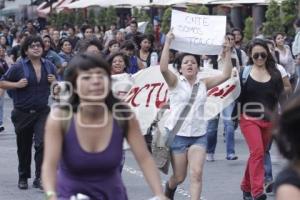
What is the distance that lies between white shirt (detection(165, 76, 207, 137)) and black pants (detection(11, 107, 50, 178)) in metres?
2.06

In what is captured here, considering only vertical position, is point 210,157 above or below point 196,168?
below

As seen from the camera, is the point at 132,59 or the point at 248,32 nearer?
the point at 132,59

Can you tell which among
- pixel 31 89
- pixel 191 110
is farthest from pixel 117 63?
pixel 191 110

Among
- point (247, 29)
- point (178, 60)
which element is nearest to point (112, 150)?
point (178, 60)

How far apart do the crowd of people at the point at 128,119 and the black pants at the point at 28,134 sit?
0.01 m

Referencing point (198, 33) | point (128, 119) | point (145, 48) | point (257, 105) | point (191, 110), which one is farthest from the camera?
point (145, 48)

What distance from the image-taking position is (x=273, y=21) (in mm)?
25844

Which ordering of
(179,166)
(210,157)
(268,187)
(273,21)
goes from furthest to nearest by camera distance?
(273,21) < (210,157) < (268,187) < (179,166)

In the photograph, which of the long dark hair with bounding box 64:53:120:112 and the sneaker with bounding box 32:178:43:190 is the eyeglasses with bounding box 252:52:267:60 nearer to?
the sneaker with bounding box 32:178:43:190

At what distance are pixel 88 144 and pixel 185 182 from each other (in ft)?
20.6

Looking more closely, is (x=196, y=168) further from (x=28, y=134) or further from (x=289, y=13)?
(x=289, y=13)

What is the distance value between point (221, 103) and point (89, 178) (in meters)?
5.58

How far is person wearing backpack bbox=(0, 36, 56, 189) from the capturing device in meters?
11.0

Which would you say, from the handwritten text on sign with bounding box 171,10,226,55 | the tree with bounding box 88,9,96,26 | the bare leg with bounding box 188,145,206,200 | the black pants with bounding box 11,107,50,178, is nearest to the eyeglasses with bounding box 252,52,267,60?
the handwritten text on sign with bounding box 171,10,226,55
